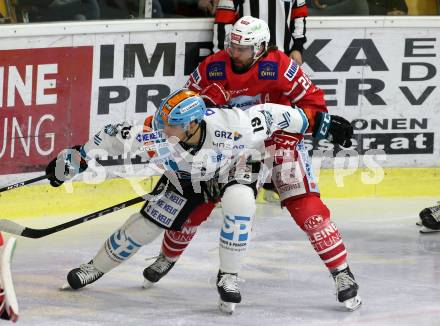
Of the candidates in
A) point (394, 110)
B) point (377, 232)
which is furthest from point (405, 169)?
point (377, 232)

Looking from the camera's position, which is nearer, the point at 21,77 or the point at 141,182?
the point at 21,77

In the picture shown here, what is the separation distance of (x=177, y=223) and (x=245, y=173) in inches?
14.7

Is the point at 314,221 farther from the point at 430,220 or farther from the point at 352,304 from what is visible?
the point at 430,220

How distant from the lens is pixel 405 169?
25.5 feet

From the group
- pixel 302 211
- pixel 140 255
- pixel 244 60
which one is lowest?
pixel 140 255

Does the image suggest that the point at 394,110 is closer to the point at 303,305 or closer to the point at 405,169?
the point at 405,169

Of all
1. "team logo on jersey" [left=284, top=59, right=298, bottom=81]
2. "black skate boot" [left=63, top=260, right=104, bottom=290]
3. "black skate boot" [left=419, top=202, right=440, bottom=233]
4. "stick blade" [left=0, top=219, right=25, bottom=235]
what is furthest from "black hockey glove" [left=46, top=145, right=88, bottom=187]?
A: "black skate boot" [left=419, top=202, right=440, bottom=233]

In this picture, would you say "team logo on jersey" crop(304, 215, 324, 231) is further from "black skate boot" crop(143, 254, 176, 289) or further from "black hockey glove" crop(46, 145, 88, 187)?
"black hockey glove" crop(46, 145, 88, 187)

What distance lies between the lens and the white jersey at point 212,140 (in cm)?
525

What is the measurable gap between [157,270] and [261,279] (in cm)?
55

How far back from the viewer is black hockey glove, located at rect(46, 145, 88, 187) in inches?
216

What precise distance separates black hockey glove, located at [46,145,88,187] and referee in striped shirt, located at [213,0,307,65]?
189cm

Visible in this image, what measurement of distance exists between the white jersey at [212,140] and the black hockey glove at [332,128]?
10cm

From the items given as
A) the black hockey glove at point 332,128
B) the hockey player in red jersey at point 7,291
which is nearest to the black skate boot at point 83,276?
the hockey player in red jersey at point 7,291
